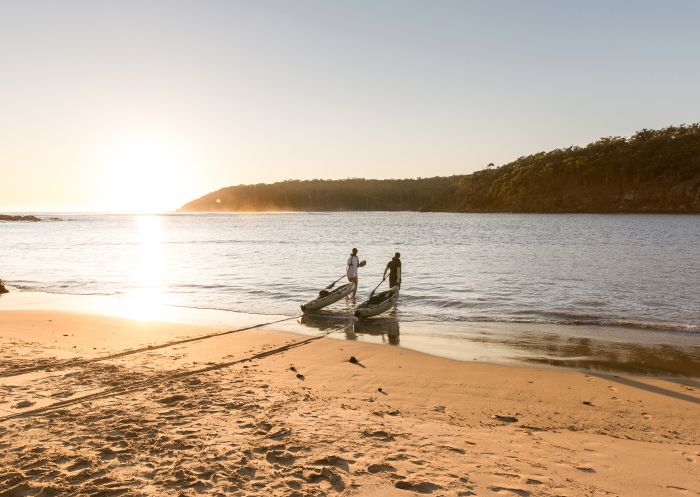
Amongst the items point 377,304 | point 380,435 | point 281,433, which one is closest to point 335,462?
point 380,435

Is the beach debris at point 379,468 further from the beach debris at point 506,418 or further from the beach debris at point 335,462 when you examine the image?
the beach debris at point 506,418

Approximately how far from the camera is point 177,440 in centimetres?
627

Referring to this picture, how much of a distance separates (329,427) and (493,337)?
8.28m

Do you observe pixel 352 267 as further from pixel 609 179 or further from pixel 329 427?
pixel 609 179

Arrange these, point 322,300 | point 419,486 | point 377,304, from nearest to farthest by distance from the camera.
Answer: point 419,486 → point 377,304 → point 322,300

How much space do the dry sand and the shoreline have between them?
119 cm

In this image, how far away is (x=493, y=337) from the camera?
14.0 meters

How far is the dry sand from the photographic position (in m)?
5.34

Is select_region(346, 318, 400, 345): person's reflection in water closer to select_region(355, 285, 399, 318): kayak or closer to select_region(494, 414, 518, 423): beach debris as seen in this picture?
select_region(355, 285, 399, 318): kayak

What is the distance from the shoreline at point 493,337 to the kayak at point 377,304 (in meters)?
0.32

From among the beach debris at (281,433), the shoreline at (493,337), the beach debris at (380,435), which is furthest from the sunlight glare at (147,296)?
the beach debris at (380,435)

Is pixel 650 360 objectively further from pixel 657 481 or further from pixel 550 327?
pixel 657 481

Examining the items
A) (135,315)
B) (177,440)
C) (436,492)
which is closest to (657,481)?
(436,492)

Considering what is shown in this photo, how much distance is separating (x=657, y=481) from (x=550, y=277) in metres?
23.7
